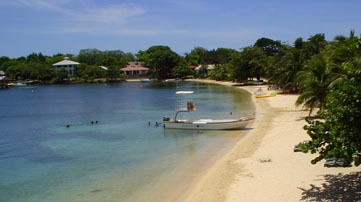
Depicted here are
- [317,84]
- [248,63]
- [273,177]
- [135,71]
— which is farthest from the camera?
[135,71]

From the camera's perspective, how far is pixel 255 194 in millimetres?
16859

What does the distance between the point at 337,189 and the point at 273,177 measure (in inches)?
147

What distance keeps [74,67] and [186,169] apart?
14525cm

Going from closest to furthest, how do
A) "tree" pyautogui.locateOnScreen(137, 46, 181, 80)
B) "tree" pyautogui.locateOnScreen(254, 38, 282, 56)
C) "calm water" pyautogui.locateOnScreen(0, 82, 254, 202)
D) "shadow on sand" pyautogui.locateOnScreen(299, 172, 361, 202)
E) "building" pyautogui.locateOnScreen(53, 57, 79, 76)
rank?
"shadow on sand" pyautogui.locateOnScreen(299, 172, 361, 202) < "calm water" pyautogui.locateOnScreen(0, 82, 254, 202) < "tree" pyautogui.locateOnScreen(254, 38, 282, 56) < "tree" pyautogui.locateOnScreen(137, 46, 181, 80) < "building" pyautogui.locateOnScreen(53, 57, 79, 76)

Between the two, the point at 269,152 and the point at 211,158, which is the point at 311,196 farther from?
the point at 211,158

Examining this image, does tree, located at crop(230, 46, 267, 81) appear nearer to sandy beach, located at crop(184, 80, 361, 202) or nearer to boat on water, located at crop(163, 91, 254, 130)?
boat on water, located at crop(163, 91, 254, 130)

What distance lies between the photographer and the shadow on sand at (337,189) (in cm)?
1479

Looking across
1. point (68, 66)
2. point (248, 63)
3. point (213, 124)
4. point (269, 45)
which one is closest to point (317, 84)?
point (213, 124)

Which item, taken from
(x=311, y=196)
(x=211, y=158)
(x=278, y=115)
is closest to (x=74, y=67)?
(x=278, y=115)

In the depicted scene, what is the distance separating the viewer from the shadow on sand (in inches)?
582

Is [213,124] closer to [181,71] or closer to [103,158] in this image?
[103,158]

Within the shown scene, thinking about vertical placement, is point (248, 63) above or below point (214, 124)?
above

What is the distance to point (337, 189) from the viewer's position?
51.3 ft

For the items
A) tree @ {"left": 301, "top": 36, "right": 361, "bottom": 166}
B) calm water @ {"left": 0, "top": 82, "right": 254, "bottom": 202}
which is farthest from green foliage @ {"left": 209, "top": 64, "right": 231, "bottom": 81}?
tree @ {"left": 301, "top": 36, "right": 361, "bottom": 166}
